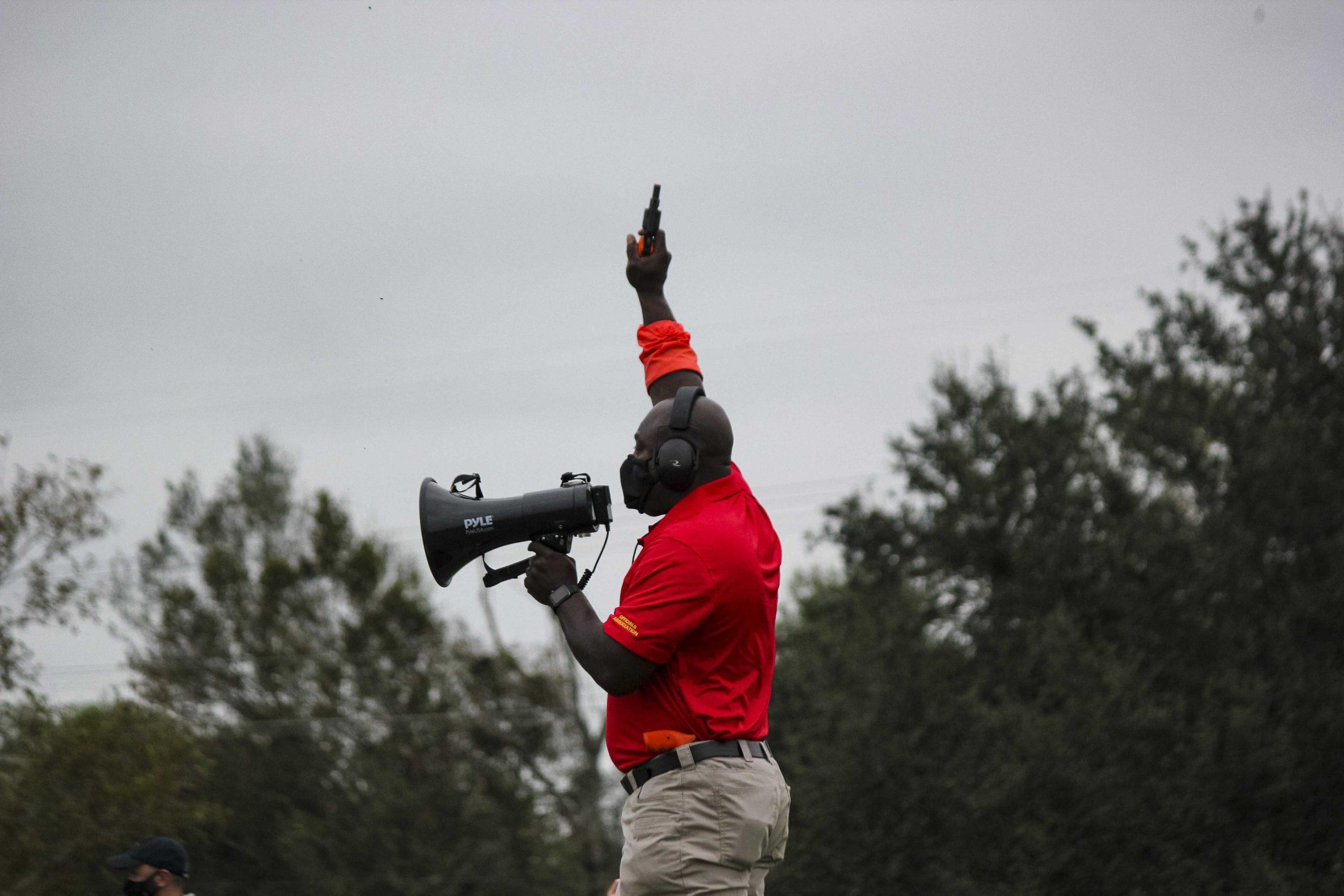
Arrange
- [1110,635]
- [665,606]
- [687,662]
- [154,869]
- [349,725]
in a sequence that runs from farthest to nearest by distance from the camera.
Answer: [349,725] < [1110,635] < [154,869] < [687,662] < [665,606]

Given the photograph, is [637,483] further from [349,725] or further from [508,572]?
[349,725]

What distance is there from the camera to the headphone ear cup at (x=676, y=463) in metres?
4.17

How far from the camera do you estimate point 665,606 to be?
13.1 ft

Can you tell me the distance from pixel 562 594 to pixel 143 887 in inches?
167

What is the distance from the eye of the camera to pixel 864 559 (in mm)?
27797

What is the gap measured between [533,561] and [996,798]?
725 inches

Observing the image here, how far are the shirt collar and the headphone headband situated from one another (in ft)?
0.68

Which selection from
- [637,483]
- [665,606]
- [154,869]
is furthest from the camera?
[154,869]

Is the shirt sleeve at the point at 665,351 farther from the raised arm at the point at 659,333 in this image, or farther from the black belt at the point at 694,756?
the black belt at the point at 694,756

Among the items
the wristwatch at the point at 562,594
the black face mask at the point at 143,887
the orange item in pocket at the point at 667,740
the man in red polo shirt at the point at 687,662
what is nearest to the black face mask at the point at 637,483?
the man in red polo shirt at the point at 687,662

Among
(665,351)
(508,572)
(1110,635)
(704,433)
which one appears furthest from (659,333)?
(1110,635)

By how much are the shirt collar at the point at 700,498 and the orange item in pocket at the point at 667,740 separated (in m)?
0.59

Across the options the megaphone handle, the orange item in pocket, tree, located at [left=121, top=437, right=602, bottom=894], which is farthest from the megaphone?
tree, located at [left=121, top=437, right=602, bottom=894]

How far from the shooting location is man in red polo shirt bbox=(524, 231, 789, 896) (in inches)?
158
